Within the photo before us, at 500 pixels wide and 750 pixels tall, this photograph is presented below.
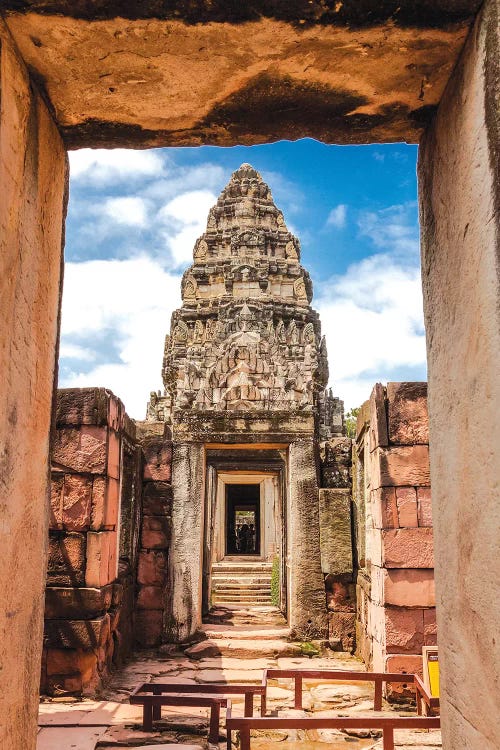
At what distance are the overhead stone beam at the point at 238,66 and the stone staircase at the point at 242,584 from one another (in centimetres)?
1090

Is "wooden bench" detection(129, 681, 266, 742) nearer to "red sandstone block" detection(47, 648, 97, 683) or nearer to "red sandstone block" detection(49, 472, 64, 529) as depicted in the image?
"red sandstone block" detection(47, 648, 97, 683)

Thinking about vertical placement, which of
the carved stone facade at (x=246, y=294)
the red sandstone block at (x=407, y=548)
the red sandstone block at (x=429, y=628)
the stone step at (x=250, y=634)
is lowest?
the stone step at (x=250, y=634)

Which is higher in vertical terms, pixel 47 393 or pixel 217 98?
pixel 217 98

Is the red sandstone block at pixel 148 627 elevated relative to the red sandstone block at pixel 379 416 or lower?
lower

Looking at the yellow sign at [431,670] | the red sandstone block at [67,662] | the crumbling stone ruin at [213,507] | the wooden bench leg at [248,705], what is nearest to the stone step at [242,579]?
the crumbling stone ruin at [213,507]

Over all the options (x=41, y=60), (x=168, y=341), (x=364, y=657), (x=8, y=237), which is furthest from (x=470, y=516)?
(x=168, y=341)

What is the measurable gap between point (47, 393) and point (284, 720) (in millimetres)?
2904

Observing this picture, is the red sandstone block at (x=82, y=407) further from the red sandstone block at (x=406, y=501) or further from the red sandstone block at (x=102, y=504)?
the red sandstone block at (x=406, y=501)

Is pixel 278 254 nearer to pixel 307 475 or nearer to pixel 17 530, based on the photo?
pixel 307 475

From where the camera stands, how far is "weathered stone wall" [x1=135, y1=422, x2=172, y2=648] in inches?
328

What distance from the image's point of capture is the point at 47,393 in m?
2.27

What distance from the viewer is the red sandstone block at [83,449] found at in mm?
6453

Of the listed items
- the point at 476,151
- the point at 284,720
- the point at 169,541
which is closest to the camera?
the point at 476,151

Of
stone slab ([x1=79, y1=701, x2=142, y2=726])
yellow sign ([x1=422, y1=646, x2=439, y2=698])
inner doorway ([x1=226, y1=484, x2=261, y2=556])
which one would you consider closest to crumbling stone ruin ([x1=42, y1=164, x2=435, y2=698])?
stone slab ([x1=79, y1=701, x2=142, y2=726])
